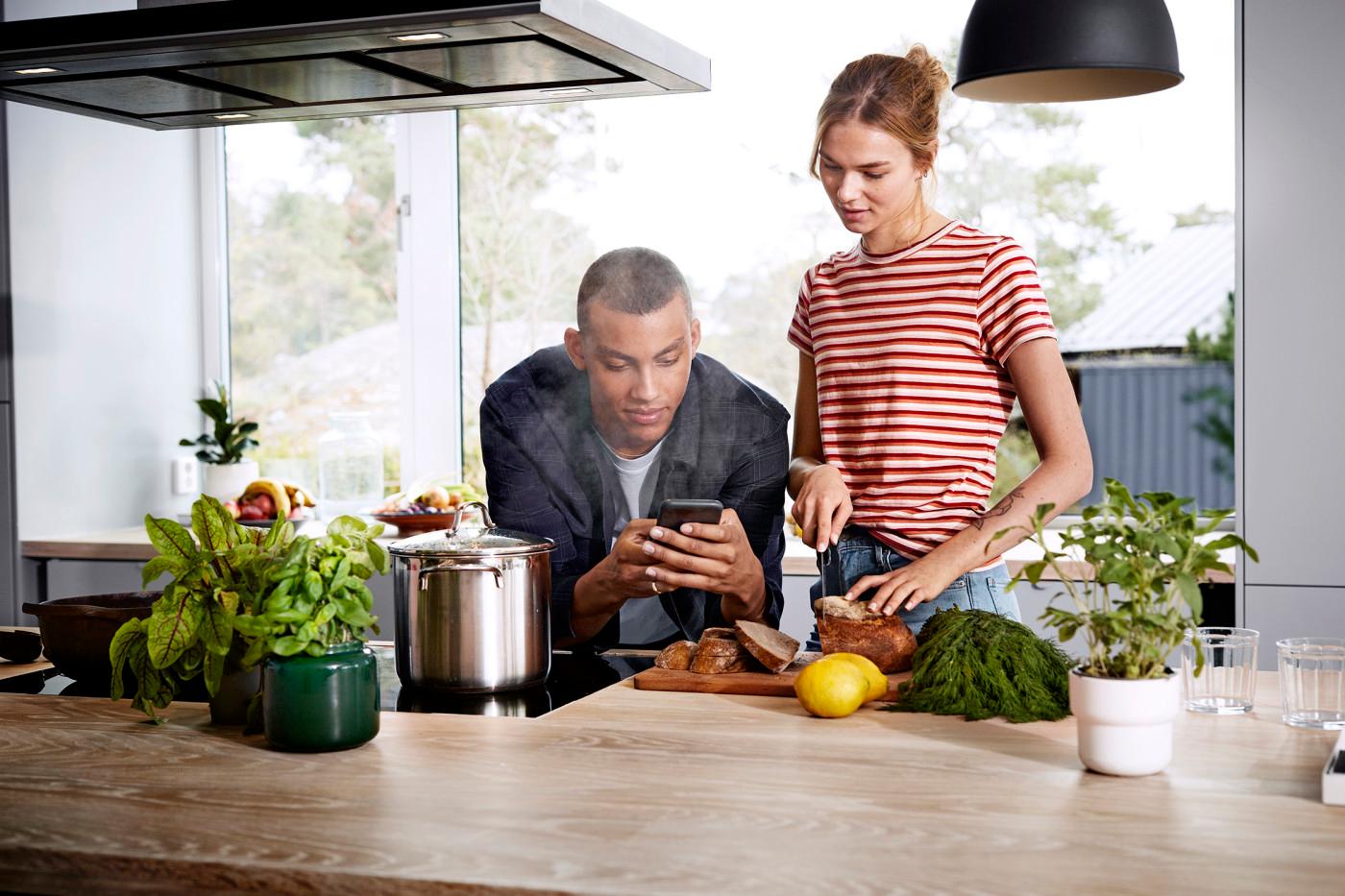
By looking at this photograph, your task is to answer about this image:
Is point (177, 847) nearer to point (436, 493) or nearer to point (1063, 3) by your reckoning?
point (1063, 3)

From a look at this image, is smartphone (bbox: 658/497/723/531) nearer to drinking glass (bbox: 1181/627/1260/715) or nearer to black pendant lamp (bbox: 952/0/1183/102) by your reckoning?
drinking glass (bbox: 1181/627/1260/715)

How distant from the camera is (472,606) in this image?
5.57 ft

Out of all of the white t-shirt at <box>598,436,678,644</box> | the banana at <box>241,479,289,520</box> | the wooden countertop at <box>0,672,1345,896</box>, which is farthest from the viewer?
the banana at <box>241,479,289,520</box>

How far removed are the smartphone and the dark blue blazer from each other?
32cm

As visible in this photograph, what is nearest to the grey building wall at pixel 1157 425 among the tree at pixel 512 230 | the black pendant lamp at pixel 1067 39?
the tree at pixel 512 230

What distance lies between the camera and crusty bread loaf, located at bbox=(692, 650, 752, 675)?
1805 millimetres

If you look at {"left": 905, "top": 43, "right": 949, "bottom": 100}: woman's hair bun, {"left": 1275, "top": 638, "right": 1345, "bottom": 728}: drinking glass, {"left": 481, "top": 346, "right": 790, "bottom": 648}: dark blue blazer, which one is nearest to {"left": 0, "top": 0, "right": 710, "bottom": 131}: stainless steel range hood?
{"left": 905, "top": 43, "right": 949, "bottom": 100}: woman's hair bun

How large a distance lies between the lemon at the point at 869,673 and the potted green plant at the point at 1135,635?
1.04 ft

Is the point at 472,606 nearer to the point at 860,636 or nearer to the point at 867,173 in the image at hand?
the point at 860,636

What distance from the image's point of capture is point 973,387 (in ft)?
6.89

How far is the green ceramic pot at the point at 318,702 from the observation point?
147 cm

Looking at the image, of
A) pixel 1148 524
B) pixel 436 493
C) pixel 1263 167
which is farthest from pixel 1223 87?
pixel 1148 524

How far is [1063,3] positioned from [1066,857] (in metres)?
1.45

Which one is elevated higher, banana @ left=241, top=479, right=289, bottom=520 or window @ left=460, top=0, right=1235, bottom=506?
window @ left=460, top=0, right=1235, bottom=506
